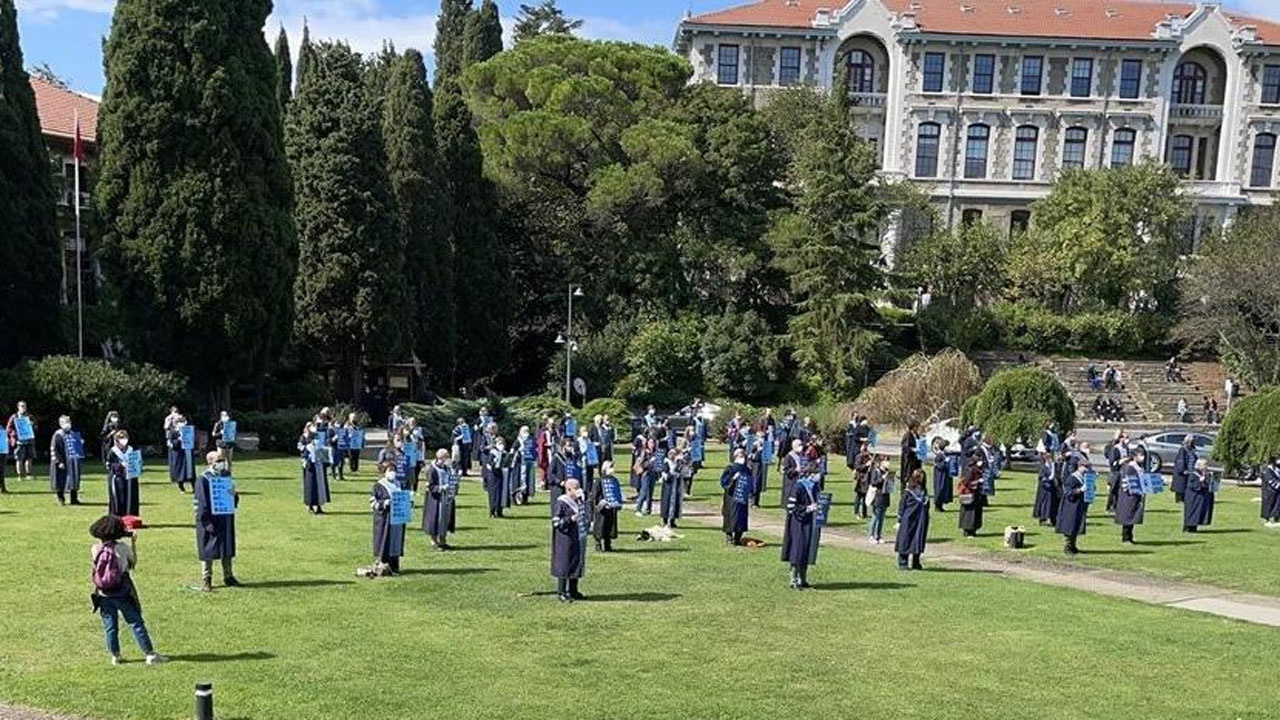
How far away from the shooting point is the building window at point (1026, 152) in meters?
68.1

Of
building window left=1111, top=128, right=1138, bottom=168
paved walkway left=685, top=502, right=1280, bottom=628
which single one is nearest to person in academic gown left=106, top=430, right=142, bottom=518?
paved walkway left=685, top=502, right=1280, bottom=628

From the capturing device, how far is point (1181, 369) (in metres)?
55.2

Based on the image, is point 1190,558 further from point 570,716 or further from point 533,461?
point 570,716

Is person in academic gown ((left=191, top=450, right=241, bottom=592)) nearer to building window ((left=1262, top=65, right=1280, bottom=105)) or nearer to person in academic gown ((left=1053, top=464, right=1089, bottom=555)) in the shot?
person in academic gown ((left=1053, top=464, right=1089, bottom=555))

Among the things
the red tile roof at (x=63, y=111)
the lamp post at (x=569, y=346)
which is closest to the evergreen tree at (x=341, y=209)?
the lamp post at (x=569, y=346)

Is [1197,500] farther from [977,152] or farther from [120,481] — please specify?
[977,152]

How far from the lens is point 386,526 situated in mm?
15383

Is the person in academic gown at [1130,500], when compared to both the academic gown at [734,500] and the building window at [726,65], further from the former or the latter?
the building window at [726,65]

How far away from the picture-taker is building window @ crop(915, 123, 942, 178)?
2682 inches

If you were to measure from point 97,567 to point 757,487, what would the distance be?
54.9 feet

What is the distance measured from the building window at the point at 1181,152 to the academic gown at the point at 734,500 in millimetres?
59482

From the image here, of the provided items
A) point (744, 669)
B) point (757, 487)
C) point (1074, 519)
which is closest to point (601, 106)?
point (757, 487)

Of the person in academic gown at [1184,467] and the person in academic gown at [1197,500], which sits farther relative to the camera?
the person in academic gown at [1184,467]

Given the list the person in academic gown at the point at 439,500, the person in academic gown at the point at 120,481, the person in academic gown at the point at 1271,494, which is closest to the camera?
the person in academic gown at the point at 439,500
